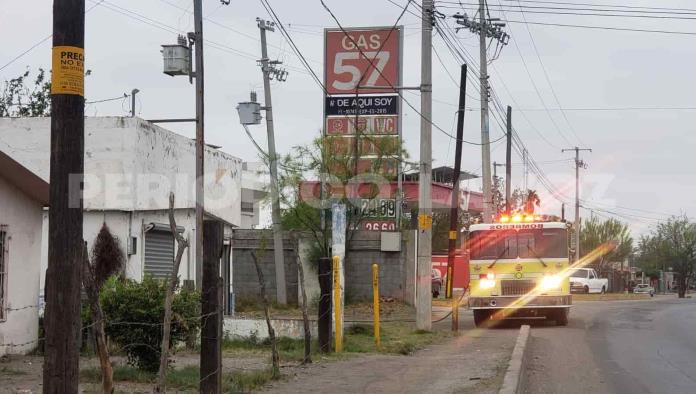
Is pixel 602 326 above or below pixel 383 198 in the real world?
below

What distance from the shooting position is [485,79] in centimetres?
3575

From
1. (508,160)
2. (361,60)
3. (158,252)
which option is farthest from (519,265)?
(508,160)

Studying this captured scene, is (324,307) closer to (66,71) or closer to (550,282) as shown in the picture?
(550,282)

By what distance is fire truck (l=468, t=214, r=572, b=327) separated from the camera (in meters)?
21.9

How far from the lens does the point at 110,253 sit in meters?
18.5

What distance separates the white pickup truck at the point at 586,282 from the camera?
5362 cm

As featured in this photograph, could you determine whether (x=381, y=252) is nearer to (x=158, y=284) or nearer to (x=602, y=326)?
(x=602, y=326)

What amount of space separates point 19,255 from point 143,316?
12.6 feet

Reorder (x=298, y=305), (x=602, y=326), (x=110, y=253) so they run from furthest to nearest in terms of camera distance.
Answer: (x=298, y=305) < (x=602, y=326) < (x=110, y=253)

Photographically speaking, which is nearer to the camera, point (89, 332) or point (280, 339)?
point (89, 332)

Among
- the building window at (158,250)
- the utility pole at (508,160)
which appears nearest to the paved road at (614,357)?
the building window at (158,250)

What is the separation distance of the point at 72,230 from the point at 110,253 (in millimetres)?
12259


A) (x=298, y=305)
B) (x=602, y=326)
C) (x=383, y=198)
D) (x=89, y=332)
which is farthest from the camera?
(x=383, y=198)

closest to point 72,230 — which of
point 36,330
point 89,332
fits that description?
point 89,332
